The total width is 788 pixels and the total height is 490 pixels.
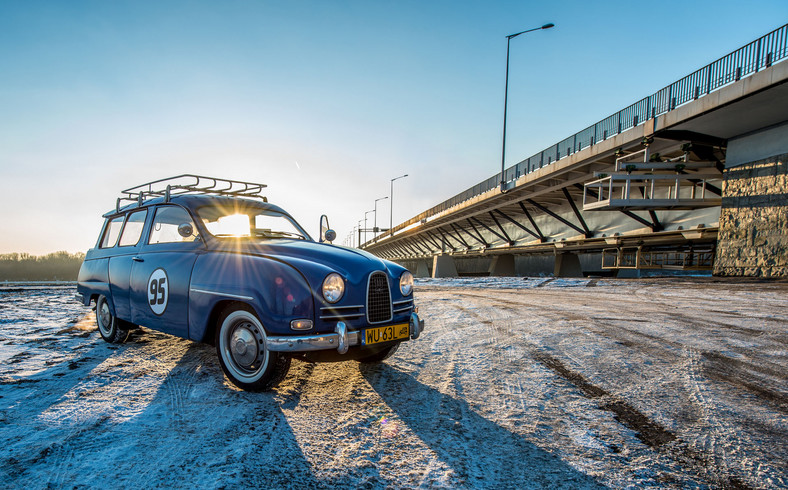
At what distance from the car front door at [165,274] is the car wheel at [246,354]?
56 centimetres

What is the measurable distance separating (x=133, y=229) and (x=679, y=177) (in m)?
18.6

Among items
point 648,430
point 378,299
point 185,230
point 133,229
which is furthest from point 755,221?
point 133,229

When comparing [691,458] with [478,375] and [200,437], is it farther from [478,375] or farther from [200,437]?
[200,437]

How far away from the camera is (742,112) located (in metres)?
13.5

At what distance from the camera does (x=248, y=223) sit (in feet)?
15.5

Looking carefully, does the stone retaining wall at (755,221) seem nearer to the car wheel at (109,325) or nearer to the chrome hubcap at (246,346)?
the chrome hubcap at (246,346)

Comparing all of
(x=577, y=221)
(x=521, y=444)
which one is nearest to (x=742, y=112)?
(x=577, y=221)

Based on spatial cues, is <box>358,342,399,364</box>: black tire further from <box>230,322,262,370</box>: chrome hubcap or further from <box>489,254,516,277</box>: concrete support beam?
<box>489,254,516,277</box>: concrete support beam

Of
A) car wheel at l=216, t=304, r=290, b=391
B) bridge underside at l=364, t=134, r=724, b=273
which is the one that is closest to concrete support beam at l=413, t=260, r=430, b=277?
bridge underside at l=364, t=134, r=724, b=273

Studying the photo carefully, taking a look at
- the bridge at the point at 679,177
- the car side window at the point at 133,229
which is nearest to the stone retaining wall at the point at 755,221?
the bridge at the point at 679,177

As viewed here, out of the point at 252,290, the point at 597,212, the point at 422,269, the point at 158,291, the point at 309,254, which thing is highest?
the point at 597,212

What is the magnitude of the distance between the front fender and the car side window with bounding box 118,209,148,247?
1.72 meters

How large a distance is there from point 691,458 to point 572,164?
60.9ft

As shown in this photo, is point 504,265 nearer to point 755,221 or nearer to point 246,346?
point 755,221
